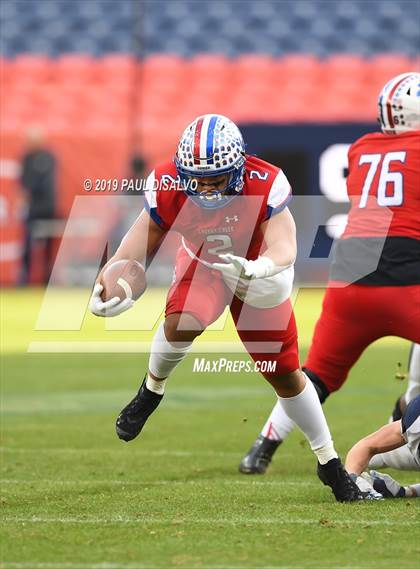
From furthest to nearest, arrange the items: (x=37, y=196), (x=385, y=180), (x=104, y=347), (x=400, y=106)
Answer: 1. (x=37, y=196)
2. (x=104, y=347)
3. (x=400, y=106)
4. (x=385, y=180)

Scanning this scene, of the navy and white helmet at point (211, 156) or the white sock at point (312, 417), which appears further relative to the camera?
the white sock at point (312, 417)

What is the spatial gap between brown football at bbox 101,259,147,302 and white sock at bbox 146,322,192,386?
21 centimetres

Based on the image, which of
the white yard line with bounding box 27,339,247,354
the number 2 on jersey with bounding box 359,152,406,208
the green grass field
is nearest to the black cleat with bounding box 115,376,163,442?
the green grass field

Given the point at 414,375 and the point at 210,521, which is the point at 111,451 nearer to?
the point at 414,375

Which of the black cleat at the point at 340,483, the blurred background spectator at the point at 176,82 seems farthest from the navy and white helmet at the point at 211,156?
the blurred background spectator at the point at 176,82

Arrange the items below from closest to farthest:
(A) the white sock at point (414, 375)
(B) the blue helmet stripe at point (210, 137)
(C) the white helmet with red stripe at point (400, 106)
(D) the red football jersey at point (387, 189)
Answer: (B) the blue helmet stripe at point (210, 137), (D) the red football jersey at point (387, 189), (C) the white helmet with red stripe at point (400, 106), (A) the white sock at point (414, 375)

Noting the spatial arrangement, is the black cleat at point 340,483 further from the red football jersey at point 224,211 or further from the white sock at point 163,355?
the red football jersey at point 224,211

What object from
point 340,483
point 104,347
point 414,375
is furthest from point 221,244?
point 104,347

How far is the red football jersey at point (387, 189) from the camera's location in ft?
17.1

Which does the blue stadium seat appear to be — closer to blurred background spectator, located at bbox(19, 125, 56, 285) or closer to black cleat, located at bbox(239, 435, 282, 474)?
blurred background spectator, located at bbox(19, 125, 56, 285)

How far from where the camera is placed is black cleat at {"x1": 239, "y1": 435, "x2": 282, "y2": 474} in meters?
5.64

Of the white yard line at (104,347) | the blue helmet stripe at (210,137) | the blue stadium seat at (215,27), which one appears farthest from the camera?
the blue stadium seat at (215,27)

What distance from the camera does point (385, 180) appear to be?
17.3ft

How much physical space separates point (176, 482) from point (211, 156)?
1605 millimetres
